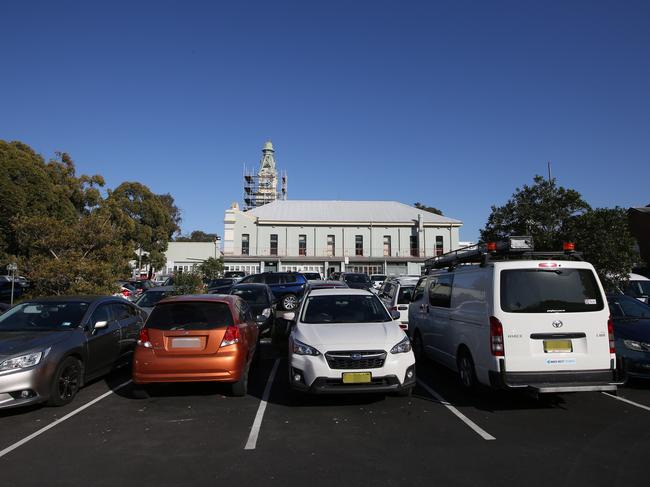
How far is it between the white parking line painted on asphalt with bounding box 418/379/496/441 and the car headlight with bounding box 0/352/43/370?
18.7 ft

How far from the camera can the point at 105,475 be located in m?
4.33

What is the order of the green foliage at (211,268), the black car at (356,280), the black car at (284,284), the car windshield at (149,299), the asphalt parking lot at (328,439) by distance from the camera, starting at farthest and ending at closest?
the green foliage at (211,268)
the black car at (356,280)
the black car at (284,284)
the car windshield at (149,299)
the asphalt parking lot at (328,439)

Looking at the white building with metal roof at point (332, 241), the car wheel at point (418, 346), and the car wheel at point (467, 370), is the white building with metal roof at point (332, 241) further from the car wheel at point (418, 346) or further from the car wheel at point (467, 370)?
the car wheel at point (467, 370)

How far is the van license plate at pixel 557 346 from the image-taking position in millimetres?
5961

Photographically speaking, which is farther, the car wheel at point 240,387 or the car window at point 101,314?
the car window at point 101,314

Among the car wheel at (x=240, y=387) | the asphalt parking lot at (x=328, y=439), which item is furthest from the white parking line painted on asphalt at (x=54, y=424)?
the car wheel at (x=240, y=387)

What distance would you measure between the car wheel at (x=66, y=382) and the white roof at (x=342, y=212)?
148 feet

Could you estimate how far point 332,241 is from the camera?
52188 millimetres

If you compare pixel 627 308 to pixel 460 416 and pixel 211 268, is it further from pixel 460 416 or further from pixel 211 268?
pixel 211 268

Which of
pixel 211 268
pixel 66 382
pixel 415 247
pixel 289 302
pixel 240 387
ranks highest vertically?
pixel 415 247

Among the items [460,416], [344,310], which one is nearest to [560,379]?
[460,416]

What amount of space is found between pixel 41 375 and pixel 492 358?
19.9 feet

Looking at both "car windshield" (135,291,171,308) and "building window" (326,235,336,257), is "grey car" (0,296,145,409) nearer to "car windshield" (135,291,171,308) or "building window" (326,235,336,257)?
"car windshield" (135,291,171,308)

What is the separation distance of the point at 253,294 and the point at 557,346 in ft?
30.7
